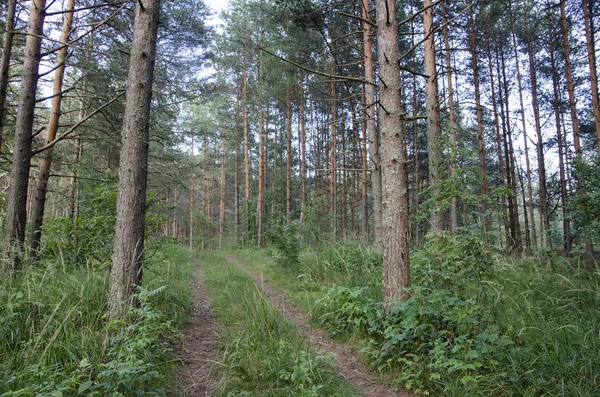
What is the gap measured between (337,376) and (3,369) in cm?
254

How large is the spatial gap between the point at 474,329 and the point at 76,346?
3.53m

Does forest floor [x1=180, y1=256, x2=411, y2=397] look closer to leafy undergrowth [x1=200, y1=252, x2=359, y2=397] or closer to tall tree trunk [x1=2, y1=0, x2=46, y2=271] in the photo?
leafy undergrowth [x1=200, y1=252, x2=359, y2=397]

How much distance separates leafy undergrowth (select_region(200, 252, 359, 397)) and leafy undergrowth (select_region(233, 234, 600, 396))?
0.64m

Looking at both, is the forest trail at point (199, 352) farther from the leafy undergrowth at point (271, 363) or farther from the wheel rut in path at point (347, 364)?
the wheel rut in path at point (347, 364)

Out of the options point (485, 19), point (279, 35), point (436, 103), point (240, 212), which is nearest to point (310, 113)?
point (240, 212)

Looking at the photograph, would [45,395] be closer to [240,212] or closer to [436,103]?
[436,103]

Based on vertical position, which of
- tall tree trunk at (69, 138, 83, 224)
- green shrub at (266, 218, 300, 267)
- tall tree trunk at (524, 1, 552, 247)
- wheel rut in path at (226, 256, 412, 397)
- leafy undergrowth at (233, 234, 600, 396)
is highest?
tall tree trunk at (524, 1, 552, 247)

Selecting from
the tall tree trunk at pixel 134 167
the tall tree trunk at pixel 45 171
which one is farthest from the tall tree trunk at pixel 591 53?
the tall tree trunk at pixel 45 171

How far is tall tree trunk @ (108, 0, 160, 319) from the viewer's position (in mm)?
3203

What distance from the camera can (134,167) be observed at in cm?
334

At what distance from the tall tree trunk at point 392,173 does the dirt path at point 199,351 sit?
81.4 inches

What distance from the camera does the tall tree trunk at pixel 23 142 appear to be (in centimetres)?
459

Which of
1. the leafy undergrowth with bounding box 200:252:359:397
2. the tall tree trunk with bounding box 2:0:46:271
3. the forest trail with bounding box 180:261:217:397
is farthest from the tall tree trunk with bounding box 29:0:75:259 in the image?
the leafy undergrowth with bounding box 200:252:359:397

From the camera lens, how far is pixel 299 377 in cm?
251
